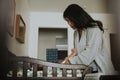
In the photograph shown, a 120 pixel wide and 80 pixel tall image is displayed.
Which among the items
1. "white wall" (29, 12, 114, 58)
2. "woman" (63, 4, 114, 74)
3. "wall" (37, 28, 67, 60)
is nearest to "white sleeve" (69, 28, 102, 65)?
"woman" (63, 4, 114, 74)

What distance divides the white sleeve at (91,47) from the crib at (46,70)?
59 mm

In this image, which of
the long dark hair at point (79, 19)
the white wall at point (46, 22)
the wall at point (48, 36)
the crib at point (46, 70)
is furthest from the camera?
the wall at point (48, 36)

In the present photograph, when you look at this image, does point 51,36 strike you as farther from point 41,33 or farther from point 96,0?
point 96,0

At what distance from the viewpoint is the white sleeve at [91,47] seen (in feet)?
2.74

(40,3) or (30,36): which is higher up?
(40,3)

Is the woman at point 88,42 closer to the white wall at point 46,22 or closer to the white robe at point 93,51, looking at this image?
the white robe at point 93,51

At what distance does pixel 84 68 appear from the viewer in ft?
2.67

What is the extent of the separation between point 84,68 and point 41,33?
3040 mm

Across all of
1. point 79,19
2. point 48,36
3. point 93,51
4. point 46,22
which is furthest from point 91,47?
point 48,36

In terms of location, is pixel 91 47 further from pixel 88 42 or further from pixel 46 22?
pixel 46 22

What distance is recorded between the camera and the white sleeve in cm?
84

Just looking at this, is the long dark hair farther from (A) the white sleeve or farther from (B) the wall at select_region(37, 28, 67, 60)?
(B) the wall at select_region(37, 28, 67, 60)

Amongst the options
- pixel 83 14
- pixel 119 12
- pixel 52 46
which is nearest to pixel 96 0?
pixel 52 46

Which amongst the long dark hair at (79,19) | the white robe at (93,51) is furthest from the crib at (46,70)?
the long dark hair at (79,19)
